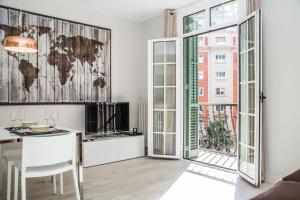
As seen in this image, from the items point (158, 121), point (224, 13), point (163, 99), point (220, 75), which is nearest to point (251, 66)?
point (224, 13)

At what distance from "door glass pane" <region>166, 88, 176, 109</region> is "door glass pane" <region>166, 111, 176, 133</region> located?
0.11 metres

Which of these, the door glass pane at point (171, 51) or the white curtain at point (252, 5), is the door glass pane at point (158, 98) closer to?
the door glass pane at point (171, 51)

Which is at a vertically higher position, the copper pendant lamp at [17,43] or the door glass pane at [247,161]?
the copper pendant lamp at [17,43]

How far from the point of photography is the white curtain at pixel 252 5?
3289mm

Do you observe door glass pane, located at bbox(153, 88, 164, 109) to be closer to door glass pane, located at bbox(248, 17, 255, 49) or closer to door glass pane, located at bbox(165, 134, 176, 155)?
door glass pane, located at bbox(165, 134, 176, 155)

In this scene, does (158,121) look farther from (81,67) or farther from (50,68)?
(50,68)

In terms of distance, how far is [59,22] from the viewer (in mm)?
4199

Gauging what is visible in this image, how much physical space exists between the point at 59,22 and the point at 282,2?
3.36 m

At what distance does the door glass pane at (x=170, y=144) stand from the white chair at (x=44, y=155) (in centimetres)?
235

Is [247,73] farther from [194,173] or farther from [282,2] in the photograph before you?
[194,173]

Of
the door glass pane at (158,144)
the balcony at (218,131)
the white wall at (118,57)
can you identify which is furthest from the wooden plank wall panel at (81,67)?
the balcony at (218,131)

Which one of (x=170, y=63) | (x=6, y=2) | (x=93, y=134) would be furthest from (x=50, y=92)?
(x=170, y=63)

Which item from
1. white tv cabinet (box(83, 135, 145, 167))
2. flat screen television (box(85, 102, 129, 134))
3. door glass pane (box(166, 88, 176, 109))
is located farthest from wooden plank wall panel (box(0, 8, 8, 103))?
door glass pane (box(166, 88, 176, 109))

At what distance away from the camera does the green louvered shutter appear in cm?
466
